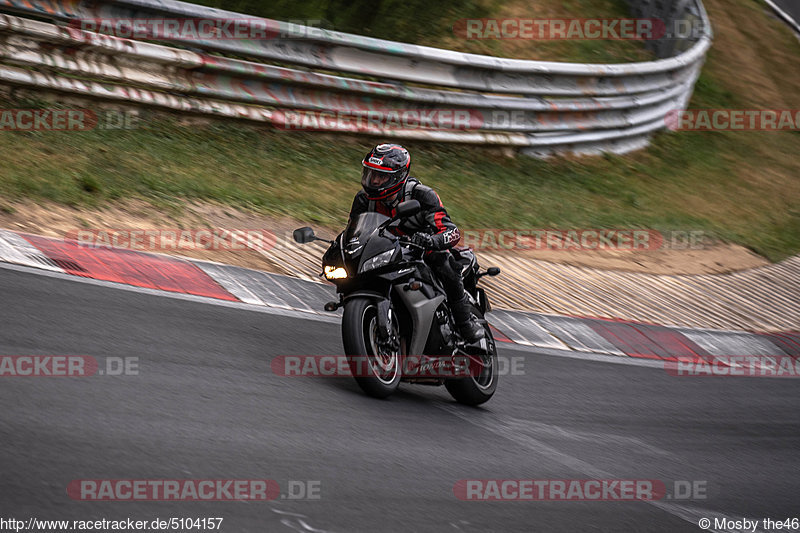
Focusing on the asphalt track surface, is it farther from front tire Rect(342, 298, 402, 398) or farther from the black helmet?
the black helmet

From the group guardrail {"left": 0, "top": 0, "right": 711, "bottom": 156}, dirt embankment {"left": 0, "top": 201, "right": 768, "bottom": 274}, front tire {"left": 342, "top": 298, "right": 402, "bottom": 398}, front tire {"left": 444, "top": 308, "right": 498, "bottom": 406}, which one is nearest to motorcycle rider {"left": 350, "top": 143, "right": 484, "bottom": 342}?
front tire {"left": 444, "top": 308, "right": 498, "bottom": 406}

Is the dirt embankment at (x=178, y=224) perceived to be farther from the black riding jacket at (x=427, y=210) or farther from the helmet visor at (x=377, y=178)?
the helmet visor at (x=377, y=178)

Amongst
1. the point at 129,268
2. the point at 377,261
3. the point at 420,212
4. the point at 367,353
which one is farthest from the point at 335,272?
the point at 129,268

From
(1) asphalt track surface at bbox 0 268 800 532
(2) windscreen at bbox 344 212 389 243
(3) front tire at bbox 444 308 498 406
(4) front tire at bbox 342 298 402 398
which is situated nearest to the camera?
(1) asphalt track surface at bbox 0 268 800 532

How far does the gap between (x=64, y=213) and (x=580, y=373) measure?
180 inches

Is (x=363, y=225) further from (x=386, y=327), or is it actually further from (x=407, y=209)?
(x=386, y=327)

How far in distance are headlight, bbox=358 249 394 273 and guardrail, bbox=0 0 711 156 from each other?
4.99 meters

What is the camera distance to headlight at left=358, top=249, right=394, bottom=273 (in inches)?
242

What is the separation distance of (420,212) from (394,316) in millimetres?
811

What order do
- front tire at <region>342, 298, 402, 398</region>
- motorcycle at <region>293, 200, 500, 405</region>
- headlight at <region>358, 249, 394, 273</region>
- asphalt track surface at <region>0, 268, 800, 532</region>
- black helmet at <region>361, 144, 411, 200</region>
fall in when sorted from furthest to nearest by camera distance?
black helmet at <region>361, 144, 411, 200</region> → headlight at <region>358, 249, 394, 273</region> → motorcycle at <region>293, 200, 500, 405</region> → front tire at <region>342, 298, 402, 398</region> → asphalt track surface at <region>0, 268, 800, 532</region>

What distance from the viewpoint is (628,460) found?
6.17 m

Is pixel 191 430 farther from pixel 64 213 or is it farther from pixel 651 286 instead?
pixel 651 286

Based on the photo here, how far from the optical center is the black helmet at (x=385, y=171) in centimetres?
646

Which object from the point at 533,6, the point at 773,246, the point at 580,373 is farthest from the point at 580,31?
the point at 580,373
